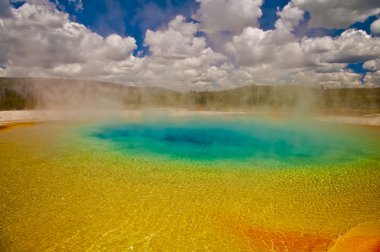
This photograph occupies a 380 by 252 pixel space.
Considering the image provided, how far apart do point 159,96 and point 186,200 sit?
79550mm

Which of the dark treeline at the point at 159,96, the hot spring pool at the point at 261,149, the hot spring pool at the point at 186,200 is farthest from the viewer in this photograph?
the dark treeline at the point at 159,96

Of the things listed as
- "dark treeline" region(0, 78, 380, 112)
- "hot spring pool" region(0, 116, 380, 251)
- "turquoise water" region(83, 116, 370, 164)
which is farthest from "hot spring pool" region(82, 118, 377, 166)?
"dark treeline" region(0, 78, 380, 112)

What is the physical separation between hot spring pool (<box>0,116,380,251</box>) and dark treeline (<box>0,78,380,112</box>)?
47.9m

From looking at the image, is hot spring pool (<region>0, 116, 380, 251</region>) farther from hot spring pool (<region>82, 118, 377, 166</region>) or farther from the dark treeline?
the dark treeline

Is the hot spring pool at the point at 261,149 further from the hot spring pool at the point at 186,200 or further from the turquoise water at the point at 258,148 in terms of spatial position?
the hot spring pool at the point at 186,200

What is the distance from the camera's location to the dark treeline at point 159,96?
62250 mm

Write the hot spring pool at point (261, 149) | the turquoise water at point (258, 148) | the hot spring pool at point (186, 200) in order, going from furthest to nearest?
1. the turquoise water at point (258, 148)
2. the hot spring pool at point (261, 149)
3. the hot spring pool at point (186, 200)

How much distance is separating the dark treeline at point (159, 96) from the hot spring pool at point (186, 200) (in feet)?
157

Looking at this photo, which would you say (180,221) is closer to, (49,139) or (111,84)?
(49,139)

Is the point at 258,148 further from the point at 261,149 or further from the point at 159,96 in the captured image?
the point at 159,96

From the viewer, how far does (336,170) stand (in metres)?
10.8

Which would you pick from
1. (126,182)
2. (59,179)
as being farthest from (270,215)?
(59,179)

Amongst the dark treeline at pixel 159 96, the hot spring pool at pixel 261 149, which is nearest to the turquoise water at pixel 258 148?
the hot spring pool at pixel 261 149

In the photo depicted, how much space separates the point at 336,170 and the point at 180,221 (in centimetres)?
764
